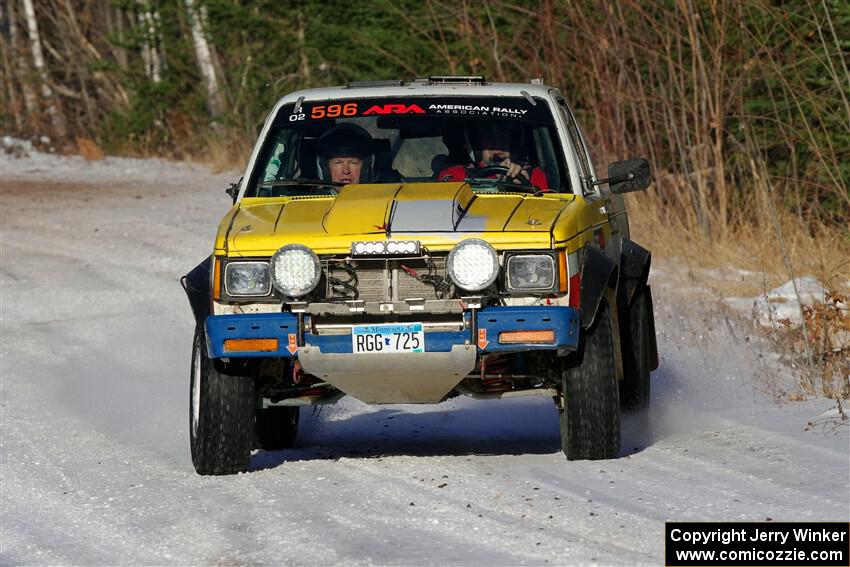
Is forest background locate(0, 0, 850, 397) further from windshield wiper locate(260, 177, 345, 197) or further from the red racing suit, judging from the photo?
windshield wiper locate(260, 177, 345, 197)

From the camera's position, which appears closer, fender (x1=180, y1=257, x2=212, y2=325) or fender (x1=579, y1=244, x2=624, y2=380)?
fender (x1=579, y1=244, x2=624, y2=380)

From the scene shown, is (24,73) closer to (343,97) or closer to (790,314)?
(790,314)

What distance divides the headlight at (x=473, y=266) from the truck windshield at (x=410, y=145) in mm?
1168

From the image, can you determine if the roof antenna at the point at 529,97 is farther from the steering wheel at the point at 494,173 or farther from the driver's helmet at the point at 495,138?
the steering wheel at the point at 494,173

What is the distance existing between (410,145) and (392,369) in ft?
5.45

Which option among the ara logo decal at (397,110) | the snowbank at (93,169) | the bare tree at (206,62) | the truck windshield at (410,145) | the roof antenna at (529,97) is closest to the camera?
the truck windshield at (410,145)

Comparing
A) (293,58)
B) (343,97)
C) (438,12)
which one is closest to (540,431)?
(343,97)

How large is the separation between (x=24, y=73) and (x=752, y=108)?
67.1 feet

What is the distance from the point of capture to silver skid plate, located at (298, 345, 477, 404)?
6961 mm

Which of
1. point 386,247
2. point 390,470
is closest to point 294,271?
point 386,247

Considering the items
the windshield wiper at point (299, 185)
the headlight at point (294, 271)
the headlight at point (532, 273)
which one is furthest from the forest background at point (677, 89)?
the headlight at point (294, 271)

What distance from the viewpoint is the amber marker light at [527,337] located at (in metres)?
6.91

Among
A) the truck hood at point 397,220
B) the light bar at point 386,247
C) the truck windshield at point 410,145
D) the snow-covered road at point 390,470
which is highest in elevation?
the truck windshield at point 410,145

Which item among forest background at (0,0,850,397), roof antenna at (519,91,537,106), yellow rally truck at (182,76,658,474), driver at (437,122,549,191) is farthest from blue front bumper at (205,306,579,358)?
forest background at (0,0,850,397)
